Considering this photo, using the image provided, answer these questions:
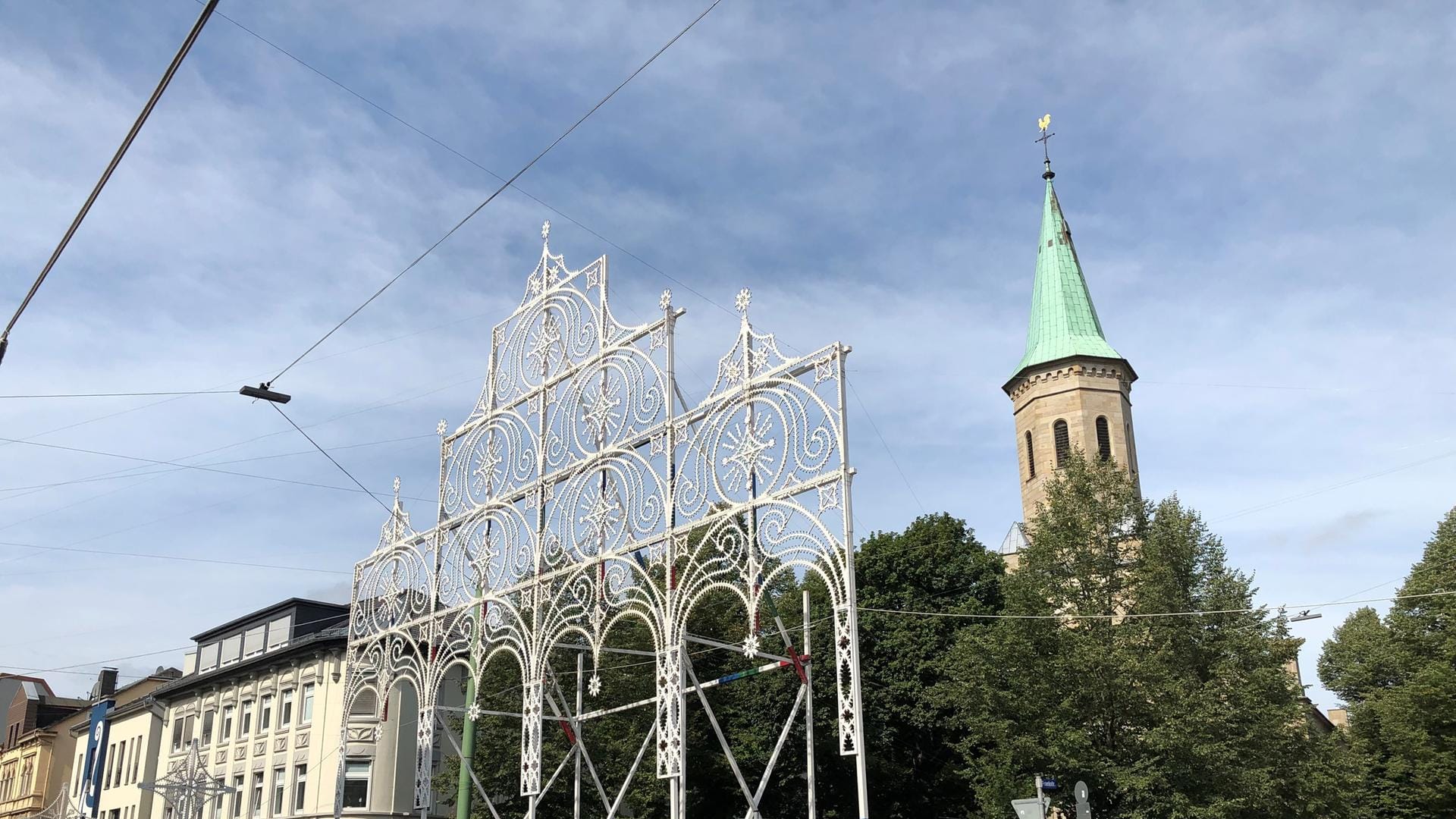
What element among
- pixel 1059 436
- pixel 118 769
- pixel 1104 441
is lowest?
pixel 118 769

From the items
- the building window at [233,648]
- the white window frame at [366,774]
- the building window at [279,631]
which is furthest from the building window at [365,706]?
the building window at [233,648]

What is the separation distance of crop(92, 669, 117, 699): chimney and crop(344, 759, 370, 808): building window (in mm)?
28194

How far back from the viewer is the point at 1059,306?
2040 inches

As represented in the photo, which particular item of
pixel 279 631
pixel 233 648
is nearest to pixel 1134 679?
pixel 279 631

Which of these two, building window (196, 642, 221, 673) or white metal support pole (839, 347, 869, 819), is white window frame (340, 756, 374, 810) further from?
white metal support pole (839, 347, 869, 819)

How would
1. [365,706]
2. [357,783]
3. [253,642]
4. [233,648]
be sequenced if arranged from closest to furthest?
[357,783]
[365,706]
[253,642]
[233,648]

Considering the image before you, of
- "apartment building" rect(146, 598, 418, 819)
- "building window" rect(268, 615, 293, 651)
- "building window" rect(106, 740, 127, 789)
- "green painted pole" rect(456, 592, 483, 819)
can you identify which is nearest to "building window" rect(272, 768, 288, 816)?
"apartment building" rect(146, 598, 418, 819)

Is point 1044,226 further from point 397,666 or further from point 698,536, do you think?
point 397,666

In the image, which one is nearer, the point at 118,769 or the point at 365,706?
the point at 365,706

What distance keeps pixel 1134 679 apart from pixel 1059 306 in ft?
99.2

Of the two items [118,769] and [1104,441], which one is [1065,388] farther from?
[118,769]

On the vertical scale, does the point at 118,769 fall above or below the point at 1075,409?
below

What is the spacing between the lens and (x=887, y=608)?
107ft

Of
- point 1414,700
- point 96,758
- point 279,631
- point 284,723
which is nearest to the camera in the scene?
point 1414,700
